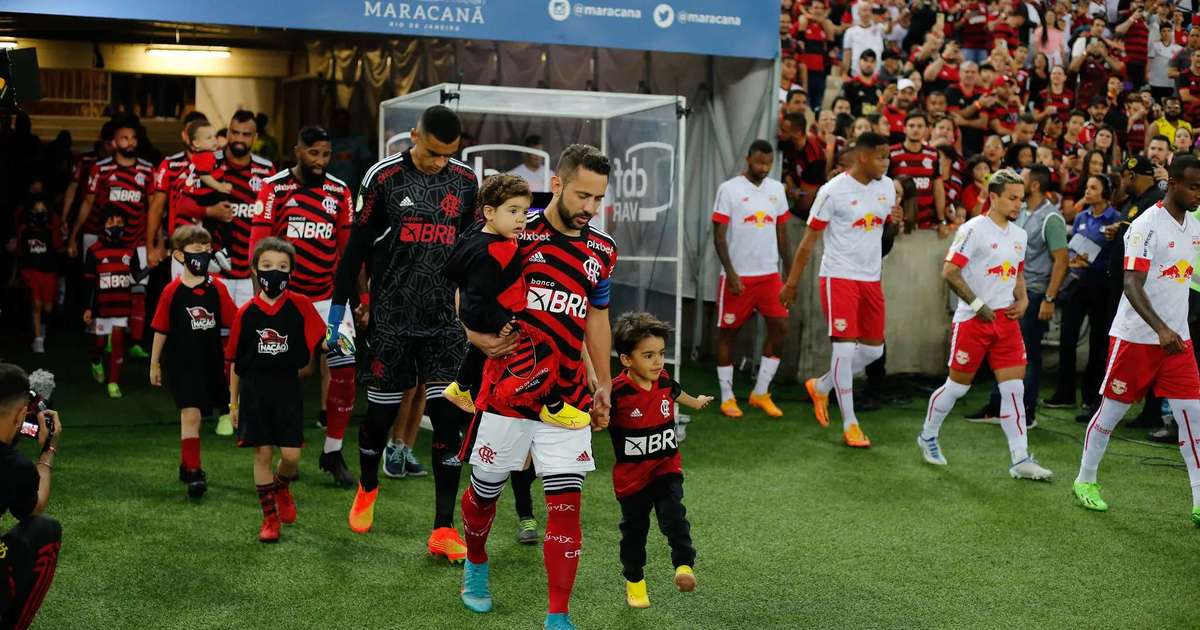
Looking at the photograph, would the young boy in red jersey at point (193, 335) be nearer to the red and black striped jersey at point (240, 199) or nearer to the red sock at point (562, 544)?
the red and black striped jersey at point (240, 199)

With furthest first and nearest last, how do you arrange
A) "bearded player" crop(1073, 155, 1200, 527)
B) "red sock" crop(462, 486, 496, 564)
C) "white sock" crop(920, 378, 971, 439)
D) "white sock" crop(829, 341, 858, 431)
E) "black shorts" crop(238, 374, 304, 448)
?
"white sock" crop(829, 341, 858, 431), "white sock" crop(920, 378, 971, 439), "bearded player" crop(1073, 155, 1200, 527), "black shorts" crop(238, 374, 304, 448), "red sock" crop(462, 486, 496, 564)

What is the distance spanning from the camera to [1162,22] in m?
17.7

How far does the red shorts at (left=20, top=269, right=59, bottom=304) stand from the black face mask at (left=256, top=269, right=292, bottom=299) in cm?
594

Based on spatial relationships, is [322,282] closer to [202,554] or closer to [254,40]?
[202,554]

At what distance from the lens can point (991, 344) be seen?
7.49 metres

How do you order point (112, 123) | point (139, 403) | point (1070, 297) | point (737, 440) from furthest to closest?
point (112, 123)
point (1070, 297)
point (139, 403)
point (737, 440)

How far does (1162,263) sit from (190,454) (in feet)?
16.8

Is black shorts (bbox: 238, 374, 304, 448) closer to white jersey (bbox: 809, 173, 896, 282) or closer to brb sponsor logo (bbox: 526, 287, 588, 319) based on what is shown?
brb sponsor logo (bbox: 526, 287, 588, 319)

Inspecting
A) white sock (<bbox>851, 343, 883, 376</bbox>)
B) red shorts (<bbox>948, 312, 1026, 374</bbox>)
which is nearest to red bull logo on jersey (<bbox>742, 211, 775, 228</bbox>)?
white sock (<bbox>851, 343, 883, 376</bbox>)

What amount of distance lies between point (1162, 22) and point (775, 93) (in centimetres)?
1016

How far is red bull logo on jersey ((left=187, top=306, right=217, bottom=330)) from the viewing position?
6718 millimetres

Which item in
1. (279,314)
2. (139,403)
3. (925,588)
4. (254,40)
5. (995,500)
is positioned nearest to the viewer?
(925,588)

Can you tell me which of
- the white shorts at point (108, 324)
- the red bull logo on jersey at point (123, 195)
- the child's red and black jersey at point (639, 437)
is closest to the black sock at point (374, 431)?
the child's red and black jersey at point (639, 437)

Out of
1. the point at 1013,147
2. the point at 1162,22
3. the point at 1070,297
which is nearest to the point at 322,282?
the point at 1070,297
